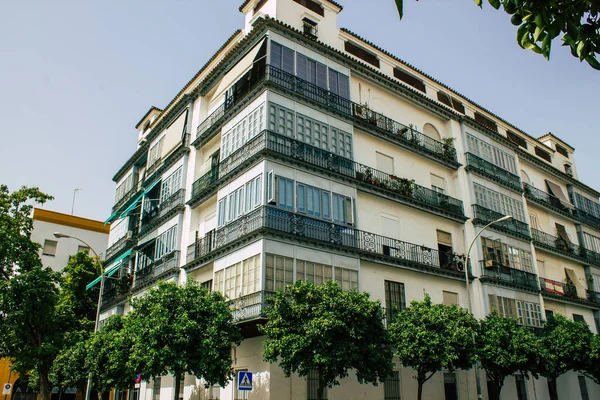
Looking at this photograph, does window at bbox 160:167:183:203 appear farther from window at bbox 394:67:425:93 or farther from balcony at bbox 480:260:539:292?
balcony at bbox 480:260:539:292

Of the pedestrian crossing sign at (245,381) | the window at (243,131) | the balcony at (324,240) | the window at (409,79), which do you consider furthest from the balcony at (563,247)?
→ the pedestrian crossing sign at (245,381)

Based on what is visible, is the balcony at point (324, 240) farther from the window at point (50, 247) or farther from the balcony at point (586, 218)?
the window at point (50, 247)

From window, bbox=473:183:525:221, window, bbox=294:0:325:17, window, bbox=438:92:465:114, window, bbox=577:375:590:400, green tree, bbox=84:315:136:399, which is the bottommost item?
window, bbox=577:375:590:400

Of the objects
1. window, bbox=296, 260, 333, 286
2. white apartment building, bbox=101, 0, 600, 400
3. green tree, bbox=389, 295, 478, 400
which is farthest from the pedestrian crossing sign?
green tree, bbox=389, 295, 478, 400

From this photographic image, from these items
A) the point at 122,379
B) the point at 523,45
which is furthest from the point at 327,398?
the point at 523,45

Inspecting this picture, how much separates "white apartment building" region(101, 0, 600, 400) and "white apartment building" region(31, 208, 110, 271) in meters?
12.3

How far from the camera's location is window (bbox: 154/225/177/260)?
27453mm

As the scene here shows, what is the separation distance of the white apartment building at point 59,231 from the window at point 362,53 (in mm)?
29981

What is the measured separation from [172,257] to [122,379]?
283 inches

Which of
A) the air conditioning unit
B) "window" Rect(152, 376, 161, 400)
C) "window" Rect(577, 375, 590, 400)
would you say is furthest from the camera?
"window" Rect(577, 375, 590, 400)

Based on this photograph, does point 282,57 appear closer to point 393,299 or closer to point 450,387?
point 393,299

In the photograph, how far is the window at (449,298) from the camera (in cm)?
2687

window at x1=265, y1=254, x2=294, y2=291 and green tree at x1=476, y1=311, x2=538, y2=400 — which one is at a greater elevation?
window at x1=265, y1=254, x2=294, y2=291

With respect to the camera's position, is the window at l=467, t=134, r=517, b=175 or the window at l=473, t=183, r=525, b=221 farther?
the window at l=467, t=134, r=517, b=175
